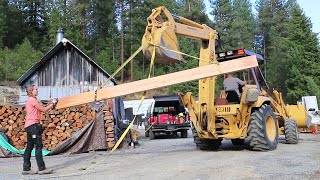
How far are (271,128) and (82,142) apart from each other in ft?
20.6

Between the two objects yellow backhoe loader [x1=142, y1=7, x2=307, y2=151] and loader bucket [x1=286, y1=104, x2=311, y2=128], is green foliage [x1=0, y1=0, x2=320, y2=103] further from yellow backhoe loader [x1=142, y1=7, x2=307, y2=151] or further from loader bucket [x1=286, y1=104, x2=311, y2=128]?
yellow backhoe loader [x1=142, y1=7, x2=307, y2=151]

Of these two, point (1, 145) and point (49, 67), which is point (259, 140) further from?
point (49, 67)

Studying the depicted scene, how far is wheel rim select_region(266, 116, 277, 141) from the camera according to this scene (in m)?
11.9

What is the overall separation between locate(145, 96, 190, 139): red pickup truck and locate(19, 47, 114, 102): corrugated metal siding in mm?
7498

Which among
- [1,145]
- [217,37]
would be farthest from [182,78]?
[1,145]

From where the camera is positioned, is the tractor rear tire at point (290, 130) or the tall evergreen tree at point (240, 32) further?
the tall evergreen tree at point (240, 32)

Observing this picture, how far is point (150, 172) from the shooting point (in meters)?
8.39

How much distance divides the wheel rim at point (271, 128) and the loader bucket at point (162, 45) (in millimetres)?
3936

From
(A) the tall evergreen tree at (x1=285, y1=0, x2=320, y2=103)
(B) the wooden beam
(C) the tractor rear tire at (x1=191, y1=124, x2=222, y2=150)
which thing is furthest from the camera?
(A) the tall evergreen tree at (x1=285, y1=0, x2=320, y2=103)

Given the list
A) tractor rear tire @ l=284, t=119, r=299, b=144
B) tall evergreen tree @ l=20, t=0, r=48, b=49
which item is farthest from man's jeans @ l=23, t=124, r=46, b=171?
tall evergreen tree @ l=20, t=0, r=48, b=49

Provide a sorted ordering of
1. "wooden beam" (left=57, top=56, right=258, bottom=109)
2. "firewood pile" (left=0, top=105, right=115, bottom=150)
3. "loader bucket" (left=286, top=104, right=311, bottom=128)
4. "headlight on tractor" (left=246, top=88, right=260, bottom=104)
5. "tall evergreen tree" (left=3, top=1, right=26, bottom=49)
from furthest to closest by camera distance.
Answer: "tall evergreen tree" (left=3, top=1, right=26, bottom=49) → "loader bucket" (left=286, top=104, right=311, bottom=128) → "firewood pile" (left=0, top=105, right=115, bottom=150) → "headlight on tractor" (left=246, top=88, right=260, bottom=104) → "wooden beam" (left=57, top=56, right=258, bottom=109)

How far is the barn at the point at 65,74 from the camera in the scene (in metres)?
27.6

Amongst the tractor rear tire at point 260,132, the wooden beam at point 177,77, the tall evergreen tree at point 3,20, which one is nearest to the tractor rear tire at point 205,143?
the tractor rear tire at point 260,132

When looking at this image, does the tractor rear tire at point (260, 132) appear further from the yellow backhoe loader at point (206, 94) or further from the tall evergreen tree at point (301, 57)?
the tall evergreen tree at point (301, 57)
